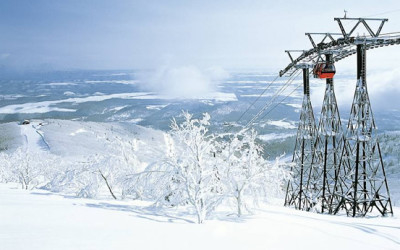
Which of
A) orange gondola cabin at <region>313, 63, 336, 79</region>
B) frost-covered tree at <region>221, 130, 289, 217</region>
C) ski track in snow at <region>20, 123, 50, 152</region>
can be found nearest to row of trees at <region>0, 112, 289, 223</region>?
frost-covered tree at <region>221, 130, 289, 217</region>

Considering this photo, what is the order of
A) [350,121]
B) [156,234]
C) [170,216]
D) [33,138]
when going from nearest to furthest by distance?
1. [156,234]
2. [170,216]
3. [350,121]
4. [33,138]

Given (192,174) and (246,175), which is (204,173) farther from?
(246,175)

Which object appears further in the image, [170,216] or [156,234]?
[170,216]

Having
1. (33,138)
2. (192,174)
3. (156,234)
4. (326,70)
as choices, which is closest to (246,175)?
(192,174)

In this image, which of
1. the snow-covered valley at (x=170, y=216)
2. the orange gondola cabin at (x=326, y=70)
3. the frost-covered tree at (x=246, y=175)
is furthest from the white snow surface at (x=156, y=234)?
the orange gondola cabin at (x=326, y=70)

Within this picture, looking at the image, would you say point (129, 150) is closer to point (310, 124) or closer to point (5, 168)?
point (310, 124)

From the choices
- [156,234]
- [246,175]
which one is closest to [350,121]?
[246,175]

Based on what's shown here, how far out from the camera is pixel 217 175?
17.3m

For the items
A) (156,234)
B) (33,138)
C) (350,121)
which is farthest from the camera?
(33,138)

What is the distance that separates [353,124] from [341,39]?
21.1 feet

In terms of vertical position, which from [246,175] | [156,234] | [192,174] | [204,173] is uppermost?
[204,173]

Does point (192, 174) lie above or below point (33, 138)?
above

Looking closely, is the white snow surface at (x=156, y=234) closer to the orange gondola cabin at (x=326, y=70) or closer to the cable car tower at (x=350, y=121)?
the cable car tower at (x=350, y=121)

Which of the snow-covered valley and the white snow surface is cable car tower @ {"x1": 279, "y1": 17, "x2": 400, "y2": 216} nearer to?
the snow-covered valley
